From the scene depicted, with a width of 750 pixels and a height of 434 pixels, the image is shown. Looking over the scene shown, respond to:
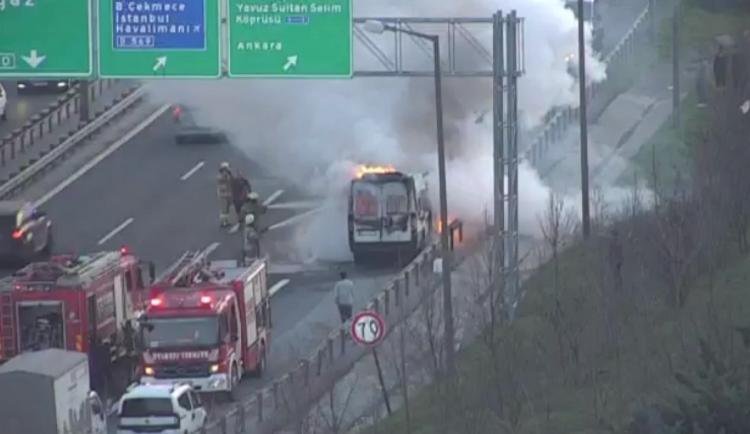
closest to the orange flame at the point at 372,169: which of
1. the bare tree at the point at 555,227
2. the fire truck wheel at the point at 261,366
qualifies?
the bare tree at the point at 555,227

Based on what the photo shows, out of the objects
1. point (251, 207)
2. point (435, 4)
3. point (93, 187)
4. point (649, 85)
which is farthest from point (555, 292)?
point (649, 85)

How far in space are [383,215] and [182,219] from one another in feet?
19.7

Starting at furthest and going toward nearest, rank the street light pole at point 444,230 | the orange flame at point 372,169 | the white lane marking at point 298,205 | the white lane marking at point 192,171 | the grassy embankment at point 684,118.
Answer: the white lane marking at point 192,171, the white lane marking at point 298,205, the grassy embankment at point 684,118, the orange flame at point 372,169, the street light pole at point 444,230

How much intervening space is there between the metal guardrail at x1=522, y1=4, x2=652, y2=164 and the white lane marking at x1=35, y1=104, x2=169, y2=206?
10.4 metres

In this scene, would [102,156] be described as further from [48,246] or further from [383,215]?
[383,215]

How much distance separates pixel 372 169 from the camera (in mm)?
50344

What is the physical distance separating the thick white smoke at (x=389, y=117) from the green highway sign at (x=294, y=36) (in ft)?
38.1

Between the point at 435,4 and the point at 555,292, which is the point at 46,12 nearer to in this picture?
the point at 555,292

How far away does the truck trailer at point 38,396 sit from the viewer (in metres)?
32.7

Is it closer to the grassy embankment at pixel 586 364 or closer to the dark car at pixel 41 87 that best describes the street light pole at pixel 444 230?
the grassy embankment at pixel 586 364

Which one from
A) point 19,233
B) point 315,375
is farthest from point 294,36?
point 19,233

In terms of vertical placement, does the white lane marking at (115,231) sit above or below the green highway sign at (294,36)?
below

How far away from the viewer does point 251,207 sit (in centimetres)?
5009

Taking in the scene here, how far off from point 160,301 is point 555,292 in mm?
7161
